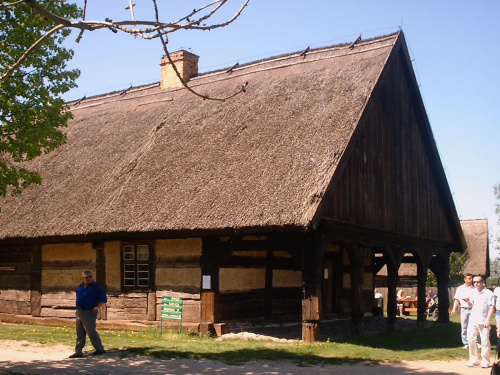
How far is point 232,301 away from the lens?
16703 mm

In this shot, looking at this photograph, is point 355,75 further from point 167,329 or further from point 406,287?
point 406,287

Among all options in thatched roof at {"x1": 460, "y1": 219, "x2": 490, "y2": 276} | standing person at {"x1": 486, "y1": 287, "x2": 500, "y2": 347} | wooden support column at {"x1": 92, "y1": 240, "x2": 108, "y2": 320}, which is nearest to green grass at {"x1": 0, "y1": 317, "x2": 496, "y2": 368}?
wooden support column at {"x1": 92, "y1": 240, "x2": 108, "y2": 320}

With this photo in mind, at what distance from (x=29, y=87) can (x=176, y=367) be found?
5.85 meters

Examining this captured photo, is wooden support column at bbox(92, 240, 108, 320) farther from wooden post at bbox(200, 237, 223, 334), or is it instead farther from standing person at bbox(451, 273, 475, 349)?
standing person at bbox(451, 273, 475, 349)

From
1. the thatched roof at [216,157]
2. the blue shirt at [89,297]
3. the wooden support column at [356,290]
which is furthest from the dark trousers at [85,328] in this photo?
the wooden support column at [356,290]

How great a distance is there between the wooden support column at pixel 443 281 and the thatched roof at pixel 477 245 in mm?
13697

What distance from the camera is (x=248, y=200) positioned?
1462 centimetres

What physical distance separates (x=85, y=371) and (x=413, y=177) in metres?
12.9

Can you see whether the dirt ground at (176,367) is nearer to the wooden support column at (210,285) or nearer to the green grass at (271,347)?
the green grass at (271,347)

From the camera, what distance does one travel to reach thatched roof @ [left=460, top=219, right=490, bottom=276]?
35500mm

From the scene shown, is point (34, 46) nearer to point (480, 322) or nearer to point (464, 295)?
point (480, 322)

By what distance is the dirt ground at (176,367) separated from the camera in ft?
34.1

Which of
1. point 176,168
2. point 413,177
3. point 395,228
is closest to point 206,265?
point 176,168

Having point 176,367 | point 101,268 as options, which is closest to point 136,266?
point 101,268
